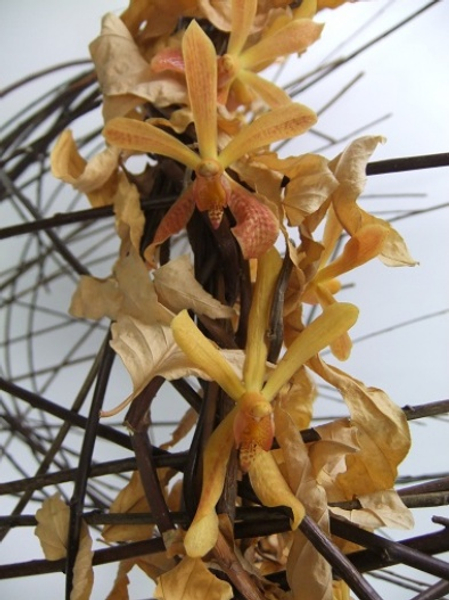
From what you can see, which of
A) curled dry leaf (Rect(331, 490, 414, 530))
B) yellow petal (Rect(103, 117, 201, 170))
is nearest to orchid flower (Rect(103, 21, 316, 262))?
yellow petal (Rect(103, 117, 201, 170))

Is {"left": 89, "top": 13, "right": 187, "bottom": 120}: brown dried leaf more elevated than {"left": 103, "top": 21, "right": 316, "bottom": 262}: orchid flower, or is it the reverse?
A: {"left": 89, "top": 13, "right": 187, "bottom": 120}: brown dried leaf

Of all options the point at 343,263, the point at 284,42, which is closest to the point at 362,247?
the point at 343,263

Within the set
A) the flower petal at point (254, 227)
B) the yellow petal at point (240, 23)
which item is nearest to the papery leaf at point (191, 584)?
the flower petal at point (254, 227)

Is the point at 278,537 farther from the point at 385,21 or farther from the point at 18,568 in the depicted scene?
the point at 385,21

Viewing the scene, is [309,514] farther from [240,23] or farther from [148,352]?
[240,23]

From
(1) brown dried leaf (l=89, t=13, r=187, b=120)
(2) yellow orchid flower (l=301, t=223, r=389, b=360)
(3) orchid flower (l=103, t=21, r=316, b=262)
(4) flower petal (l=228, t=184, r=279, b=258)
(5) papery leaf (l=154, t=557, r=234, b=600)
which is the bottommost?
(5) papery leaf (l=154, t=557, r=234, b=600)

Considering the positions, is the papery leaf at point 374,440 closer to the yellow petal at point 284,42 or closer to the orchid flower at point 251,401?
the orchid flower at point 251,401

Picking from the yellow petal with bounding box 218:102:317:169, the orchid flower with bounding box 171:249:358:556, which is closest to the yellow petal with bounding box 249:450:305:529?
the orchid flower with bounding box 171:249:358:556

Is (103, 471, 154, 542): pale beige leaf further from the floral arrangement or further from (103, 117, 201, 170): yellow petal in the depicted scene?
(103, 117, 201, 170): yellow petal
